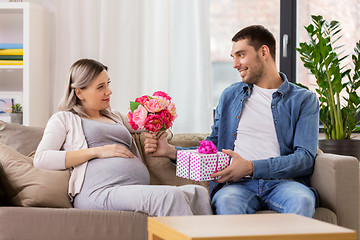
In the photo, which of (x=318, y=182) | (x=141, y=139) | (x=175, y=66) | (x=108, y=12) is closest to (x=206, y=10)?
(x=175, y=66)

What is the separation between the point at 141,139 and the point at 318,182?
926 millimetres

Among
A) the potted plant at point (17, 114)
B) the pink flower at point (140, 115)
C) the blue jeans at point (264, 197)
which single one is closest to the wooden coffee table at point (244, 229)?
the blue jeans at point (264, 197)

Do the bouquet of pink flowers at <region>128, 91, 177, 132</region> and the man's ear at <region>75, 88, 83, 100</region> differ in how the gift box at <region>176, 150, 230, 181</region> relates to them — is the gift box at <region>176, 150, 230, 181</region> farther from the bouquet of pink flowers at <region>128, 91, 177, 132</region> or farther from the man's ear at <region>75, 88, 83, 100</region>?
the man's ear at <region>75, 88, 83, 100</region>

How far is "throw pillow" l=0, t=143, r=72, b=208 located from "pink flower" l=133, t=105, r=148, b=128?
1.33ft

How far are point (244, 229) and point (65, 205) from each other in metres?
0.99

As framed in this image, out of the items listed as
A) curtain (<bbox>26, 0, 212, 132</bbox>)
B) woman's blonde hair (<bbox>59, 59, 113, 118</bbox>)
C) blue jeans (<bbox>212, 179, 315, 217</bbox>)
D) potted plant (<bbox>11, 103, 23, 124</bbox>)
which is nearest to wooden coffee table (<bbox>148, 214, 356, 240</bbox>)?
blue jeans (<bbox>212, 179, 315, 217</bbox>)

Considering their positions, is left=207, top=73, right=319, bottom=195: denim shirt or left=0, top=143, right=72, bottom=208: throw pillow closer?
left=0, top=143, right=72, bottom=208: throw pillow

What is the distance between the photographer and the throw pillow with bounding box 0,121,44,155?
2.57 metres

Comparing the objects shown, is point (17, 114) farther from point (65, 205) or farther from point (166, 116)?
point (166, 116)

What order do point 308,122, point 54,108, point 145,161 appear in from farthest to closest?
1. point 54,108
2. point 145,161
3. point 308,122

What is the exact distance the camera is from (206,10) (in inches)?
140

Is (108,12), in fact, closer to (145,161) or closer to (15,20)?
(15,20)

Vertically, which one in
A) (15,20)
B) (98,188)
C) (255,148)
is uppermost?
(15,20)

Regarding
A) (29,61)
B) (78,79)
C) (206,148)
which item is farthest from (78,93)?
(29,61)
